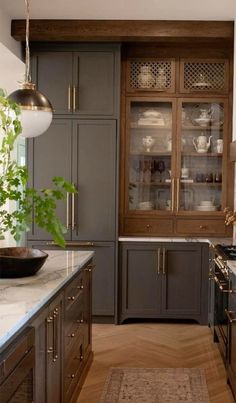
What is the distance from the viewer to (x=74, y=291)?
3.19 metres

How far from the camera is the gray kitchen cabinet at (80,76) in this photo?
5137 mm

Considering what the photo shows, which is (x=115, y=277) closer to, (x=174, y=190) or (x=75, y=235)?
(x=75, y=235)

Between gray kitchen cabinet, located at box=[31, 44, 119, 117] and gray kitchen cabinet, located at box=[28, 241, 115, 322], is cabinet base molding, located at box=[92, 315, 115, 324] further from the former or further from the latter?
gray kitchen cabinet, located at box=[31, 44, 119, 117]

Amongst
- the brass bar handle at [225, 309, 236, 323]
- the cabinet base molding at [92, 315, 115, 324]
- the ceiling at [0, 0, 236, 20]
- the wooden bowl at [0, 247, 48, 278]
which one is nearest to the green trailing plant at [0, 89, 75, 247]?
the wooden bowl at [0, 247, 48, 278]

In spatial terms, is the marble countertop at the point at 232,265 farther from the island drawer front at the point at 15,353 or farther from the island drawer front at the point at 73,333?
the island drawer front at the point at 15,353

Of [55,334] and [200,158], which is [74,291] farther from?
[200,158]

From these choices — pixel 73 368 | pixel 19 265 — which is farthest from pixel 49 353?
pixel 73 368

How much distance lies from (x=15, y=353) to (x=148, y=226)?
11.6 feet

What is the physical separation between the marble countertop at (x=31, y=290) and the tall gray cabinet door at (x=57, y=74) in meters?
1.98

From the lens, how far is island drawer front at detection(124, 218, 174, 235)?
5.39 m

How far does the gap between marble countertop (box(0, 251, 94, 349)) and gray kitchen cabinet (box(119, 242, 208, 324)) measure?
161 cm

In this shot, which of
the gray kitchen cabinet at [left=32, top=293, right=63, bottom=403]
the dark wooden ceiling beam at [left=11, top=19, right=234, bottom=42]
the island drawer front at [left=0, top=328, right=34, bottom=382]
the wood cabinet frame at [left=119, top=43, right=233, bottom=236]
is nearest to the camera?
the island drawer front at [left=0, top=328, right=34, bottom=382]

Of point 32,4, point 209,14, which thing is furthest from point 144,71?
point 32,4

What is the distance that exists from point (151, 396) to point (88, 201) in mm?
2144
